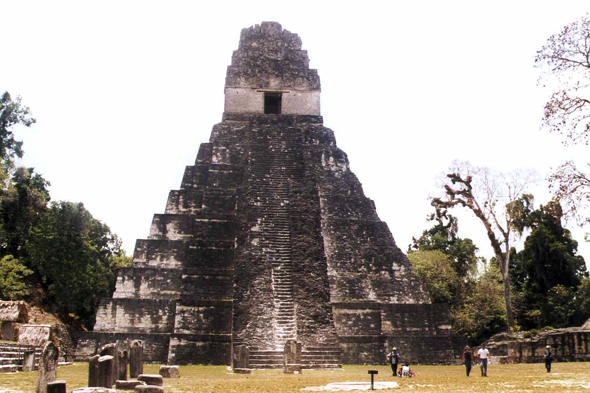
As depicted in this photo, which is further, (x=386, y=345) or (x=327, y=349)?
(x=386, y=345)

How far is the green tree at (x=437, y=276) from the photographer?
2905 centimetres

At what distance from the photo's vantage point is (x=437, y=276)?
98.2ft

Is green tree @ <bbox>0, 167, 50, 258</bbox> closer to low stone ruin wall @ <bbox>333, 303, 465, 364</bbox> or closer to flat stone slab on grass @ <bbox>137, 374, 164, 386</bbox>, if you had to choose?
low stone ruin wall @ <bbox>333, 303, 465, 364</bbox>

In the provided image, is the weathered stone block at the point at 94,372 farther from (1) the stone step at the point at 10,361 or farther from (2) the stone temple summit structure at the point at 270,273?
(2) the stone temple summit structure at the point at 270,273

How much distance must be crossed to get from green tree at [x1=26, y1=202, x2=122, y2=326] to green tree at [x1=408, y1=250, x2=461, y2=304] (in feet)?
50.1

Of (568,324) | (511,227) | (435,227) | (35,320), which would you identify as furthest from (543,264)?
→ (35,320)

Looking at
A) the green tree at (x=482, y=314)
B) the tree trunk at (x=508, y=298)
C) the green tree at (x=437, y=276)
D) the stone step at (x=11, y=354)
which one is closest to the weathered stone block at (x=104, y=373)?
the stone step at (x=11, y=354)

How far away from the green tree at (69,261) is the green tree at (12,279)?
0.93 meters

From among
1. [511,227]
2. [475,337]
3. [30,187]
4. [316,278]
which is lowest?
[475,337]

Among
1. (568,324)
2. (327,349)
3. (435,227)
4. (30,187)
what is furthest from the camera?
(435,227)

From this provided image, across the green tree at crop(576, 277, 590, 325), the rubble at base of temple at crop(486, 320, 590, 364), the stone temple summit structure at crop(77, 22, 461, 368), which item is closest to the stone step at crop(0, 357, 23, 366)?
the stone temple summit structure at crop(77, 22, 461, 368)

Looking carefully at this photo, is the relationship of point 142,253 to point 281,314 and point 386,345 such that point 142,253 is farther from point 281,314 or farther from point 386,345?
point 386,345

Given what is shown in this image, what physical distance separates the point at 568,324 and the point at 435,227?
47.5 ft

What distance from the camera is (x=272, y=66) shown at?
73.7ft
